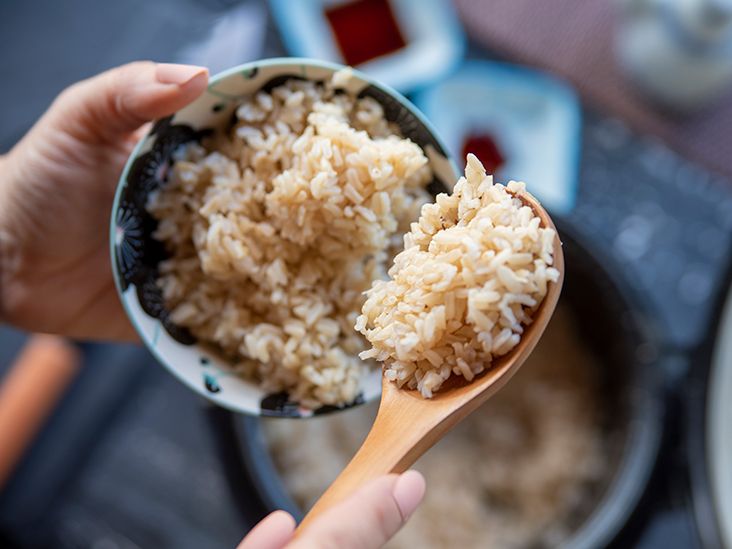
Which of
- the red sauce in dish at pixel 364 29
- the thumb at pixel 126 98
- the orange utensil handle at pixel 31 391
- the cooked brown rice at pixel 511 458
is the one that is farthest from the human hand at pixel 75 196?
the red sauce in dish at pixel 364 29

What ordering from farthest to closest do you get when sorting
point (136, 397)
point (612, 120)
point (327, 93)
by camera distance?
point (612, 120) → point (136, 397) → point (327, 93)

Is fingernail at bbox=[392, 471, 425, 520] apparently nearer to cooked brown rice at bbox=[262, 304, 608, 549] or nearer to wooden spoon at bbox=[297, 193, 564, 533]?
wooden spoon at bbox=[297, 193, 564, 533]

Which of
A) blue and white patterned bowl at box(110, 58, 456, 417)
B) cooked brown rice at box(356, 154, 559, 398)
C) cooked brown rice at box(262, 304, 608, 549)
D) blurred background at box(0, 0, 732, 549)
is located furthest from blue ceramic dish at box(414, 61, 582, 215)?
cooked brown rice at box(356, 154, 559, 398)

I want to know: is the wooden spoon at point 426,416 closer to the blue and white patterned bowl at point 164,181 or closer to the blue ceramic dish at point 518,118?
the blue and white patterned bowl at point 164,181

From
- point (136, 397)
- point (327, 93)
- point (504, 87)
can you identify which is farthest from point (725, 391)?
point (136, 397)

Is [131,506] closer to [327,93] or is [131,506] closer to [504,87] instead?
[327,93]

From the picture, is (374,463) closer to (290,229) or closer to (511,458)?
(290,229)

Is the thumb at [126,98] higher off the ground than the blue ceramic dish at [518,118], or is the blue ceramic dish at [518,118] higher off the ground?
the thumb at [126,98]
